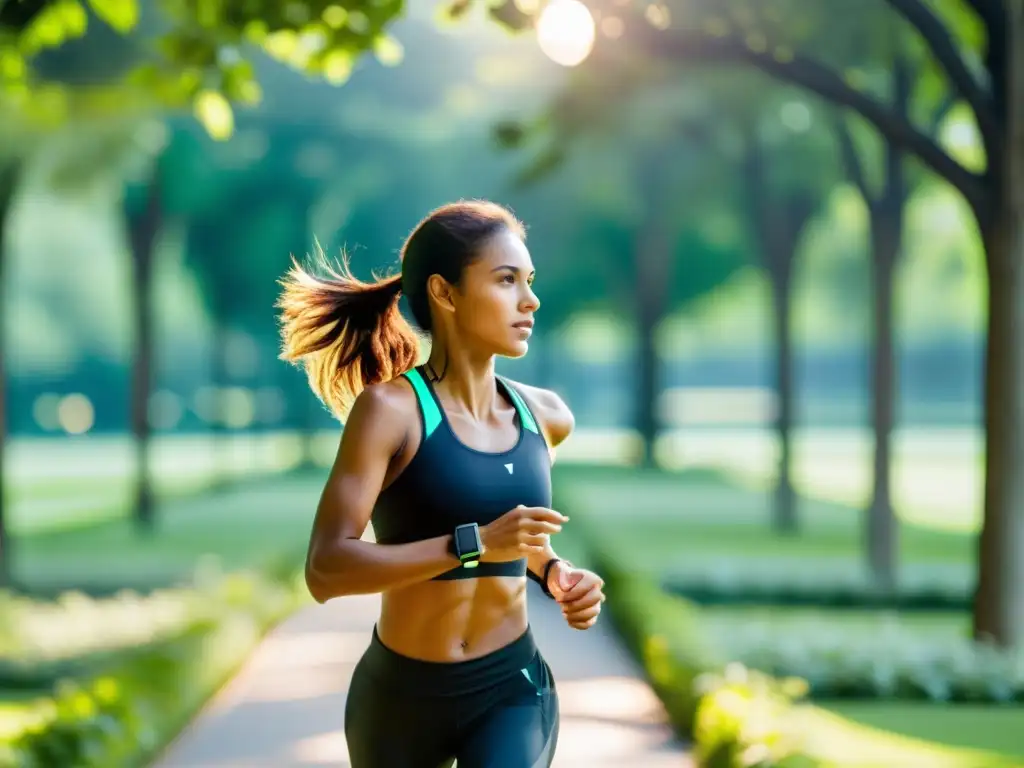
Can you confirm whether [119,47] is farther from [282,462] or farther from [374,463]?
[282,462]

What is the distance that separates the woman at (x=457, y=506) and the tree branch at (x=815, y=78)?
605 centimetres

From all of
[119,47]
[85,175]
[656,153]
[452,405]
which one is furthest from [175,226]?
[452,405]

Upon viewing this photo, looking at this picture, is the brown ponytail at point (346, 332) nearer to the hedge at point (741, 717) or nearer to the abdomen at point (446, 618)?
the abdomen at point (446, 618)

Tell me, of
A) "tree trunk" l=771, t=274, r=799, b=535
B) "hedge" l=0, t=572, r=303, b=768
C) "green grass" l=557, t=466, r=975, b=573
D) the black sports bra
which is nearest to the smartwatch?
→ the black sports bra

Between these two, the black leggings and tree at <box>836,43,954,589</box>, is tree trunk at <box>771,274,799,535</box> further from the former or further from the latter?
the black leggings

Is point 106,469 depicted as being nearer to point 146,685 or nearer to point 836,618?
point 836,618

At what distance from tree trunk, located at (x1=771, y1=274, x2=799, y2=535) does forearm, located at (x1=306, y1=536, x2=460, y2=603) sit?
17.0 m

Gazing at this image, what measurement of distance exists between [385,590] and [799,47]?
38.4 ft

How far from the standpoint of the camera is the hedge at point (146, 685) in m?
6.37

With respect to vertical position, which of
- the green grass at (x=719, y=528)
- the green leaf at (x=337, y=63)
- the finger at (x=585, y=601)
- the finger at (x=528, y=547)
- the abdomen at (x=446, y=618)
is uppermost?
the green leaf at (x=337, y=63)

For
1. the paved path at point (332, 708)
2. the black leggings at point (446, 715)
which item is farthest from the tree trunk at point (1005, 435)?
the black leggings at point (446, 715)

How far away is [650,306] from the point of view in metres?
30.6

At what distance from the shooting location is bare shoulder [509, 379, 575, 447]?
3666mm

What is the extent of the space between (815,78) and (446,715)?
22.7 feet
